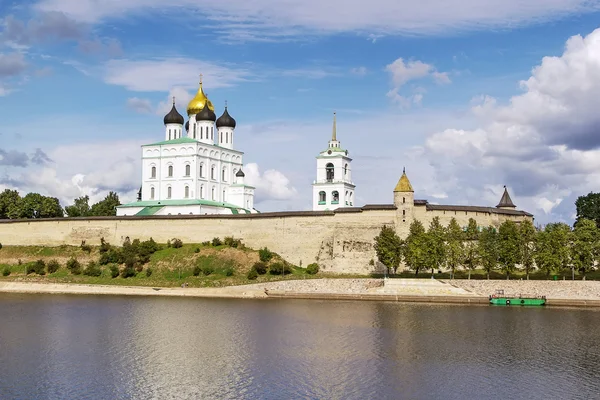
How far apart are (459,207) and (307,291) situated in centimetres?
1073

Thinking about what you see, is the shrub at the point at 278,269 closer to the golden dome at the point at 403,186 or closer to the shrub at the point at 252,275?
the shrub at the point at 252,275

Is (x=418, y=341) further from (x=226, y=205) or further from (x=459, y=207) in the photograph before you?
(x=226, y=205)

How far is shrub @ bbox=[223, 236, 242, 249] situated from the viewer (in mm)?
44656

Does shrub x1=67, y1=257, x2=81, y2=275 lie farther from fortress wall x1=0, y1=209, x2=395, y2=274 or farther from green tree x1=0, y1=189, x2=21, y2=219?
green tree x1=0, y1=189, x2=21, y2=219

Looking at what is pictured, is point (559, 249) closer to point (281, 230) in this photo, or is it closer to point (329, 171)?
point (281, 230)

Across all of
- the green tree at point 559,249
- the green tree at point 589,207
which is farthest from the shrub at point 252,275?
the green tree at point 589,207

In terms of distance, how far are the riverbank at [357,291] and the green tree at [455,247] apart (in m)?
1.35

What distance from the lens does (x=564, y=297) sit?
3553 centimetres

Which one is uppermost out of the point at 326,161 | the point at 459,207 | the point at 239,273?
A: the point at 326,161

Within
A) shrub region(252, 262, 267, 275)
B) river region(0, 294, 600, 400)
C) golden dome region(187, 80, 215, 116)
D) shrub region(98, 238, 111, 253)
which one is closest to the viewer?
river region(0, 294, 600, 400)

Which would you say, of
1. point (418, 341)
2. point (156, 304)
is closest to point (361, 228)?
point (156, 304)

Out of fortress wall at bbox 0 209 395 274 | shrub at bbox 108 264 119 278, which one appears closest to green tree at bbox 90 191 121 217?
fortress wall at bbox 0 209 395 274

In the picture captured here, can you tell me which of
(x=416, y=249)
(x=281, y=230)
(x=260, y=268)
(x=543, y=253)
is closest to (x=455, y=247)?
(x=416, y=249)

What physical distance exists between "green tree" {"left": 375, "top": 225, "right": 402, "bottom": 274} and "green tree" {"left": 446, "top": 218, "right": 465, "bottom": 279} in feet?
8.26
